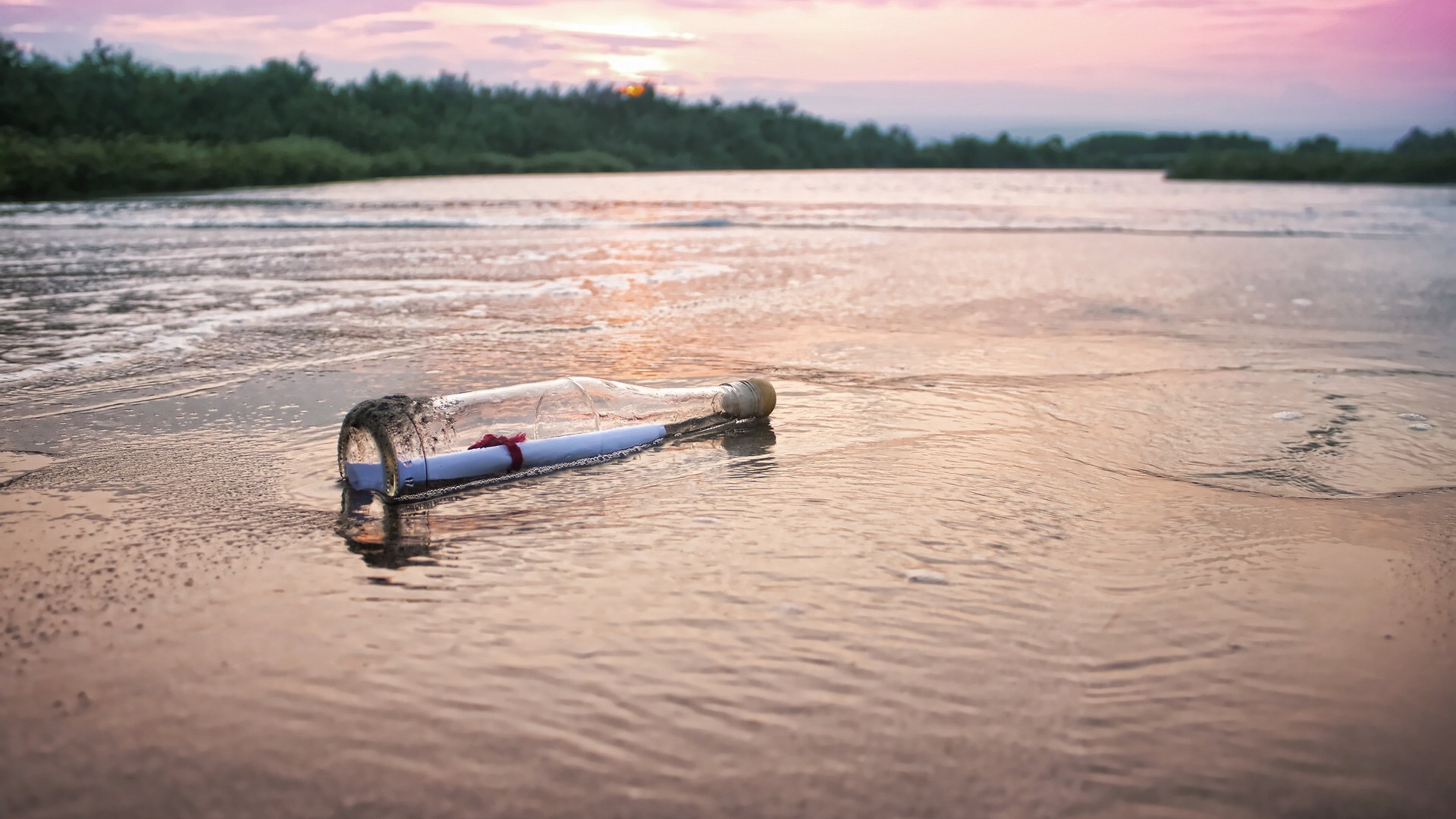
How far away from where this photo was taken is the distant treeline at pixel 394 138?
29.7 meters

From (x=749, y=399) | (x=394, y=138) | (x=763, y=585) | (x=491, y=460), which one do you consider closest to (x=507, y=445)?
(x=491, y=460)

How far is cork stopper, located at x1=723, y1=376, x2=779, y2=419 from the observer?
11.7 ft

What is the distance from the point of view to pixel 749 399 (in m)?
3.57

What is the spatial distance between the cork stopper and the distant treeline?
25.5 m

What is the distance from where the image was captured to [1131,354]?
509 centimetres

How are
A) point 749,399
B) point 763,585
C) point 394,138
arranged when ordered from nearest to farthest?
point 763,585 < point 749,399 < point 394,138

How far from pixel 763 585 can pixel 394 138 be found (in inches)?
2350

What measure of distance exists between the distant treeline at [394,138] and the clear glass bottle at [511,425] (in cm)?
2540

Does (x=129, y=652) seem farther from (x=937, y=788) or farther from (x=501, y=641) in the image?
(x=937, y=788)

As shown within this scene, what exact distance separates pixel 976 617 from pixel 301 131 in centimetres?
5683

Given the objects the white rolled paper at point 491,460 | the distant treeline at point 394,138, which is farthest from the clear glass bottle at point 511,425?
the distant treeline at point 394,138

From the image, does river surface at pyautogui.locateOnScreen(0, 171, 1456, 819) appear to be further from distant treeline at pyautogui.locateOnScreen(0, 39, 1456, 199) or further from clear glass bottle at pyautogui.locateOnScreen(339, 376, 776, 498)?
distant treeline at pyautogui.locateOnScreen(0, 39, 1456, 199)

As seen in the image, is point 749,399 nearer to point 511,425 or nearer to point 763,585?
point 511,425

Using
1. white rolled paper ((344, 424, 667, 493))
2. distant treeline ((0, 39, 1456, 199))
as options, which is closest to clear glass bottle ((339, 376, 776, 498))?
white rolled paper ((344, 424, 667, 493))
